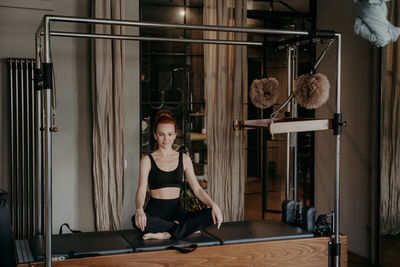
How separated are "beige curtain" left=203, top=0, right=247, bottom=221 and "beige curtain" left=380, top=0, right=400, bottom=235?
1409 mm

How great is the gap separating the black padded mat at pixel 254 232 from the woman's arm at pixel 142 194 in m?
0.55

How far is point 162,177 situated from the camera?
369 centimetres

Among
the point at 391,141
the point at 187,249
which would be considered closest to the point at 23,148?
the point at 187,249

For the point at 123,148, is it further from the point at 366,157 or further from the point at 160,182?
the point at 366,157

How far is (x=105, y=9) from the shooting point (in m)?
4.59

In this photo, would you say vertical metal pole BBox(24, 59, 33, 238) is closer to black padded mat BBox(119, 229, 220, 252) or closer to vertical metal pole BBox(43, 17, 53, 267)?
black padded mat BBox(119, 229, 220, 252)

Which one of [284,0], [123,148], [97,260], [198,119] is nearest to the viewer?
[97,260]

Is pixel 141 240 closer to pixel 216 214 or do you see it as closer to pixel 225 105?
pixel 216 214

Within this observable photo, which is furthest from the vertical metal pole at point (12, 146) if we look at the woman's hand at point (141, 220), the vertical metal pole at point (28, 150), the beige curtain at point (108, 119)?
the woman's hand at point (141, 220)

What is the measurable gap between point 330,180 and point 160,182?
7.94 ft

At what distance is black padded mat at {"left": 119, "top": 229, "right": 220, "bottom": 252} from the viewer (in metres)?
3.27

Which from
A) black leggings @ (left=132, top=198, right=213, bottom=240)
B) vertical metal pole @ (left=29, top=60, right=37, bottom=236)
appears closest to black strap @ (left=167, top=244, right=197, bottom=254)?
black leggings @ (left=132, top=198, right=213, bottom=240)

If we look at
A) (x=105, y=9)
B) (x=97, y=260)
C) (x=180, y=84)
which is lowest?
(x=97, y=260)

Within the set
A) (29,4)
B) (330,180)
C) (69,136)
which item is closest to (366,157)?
(330,180)
